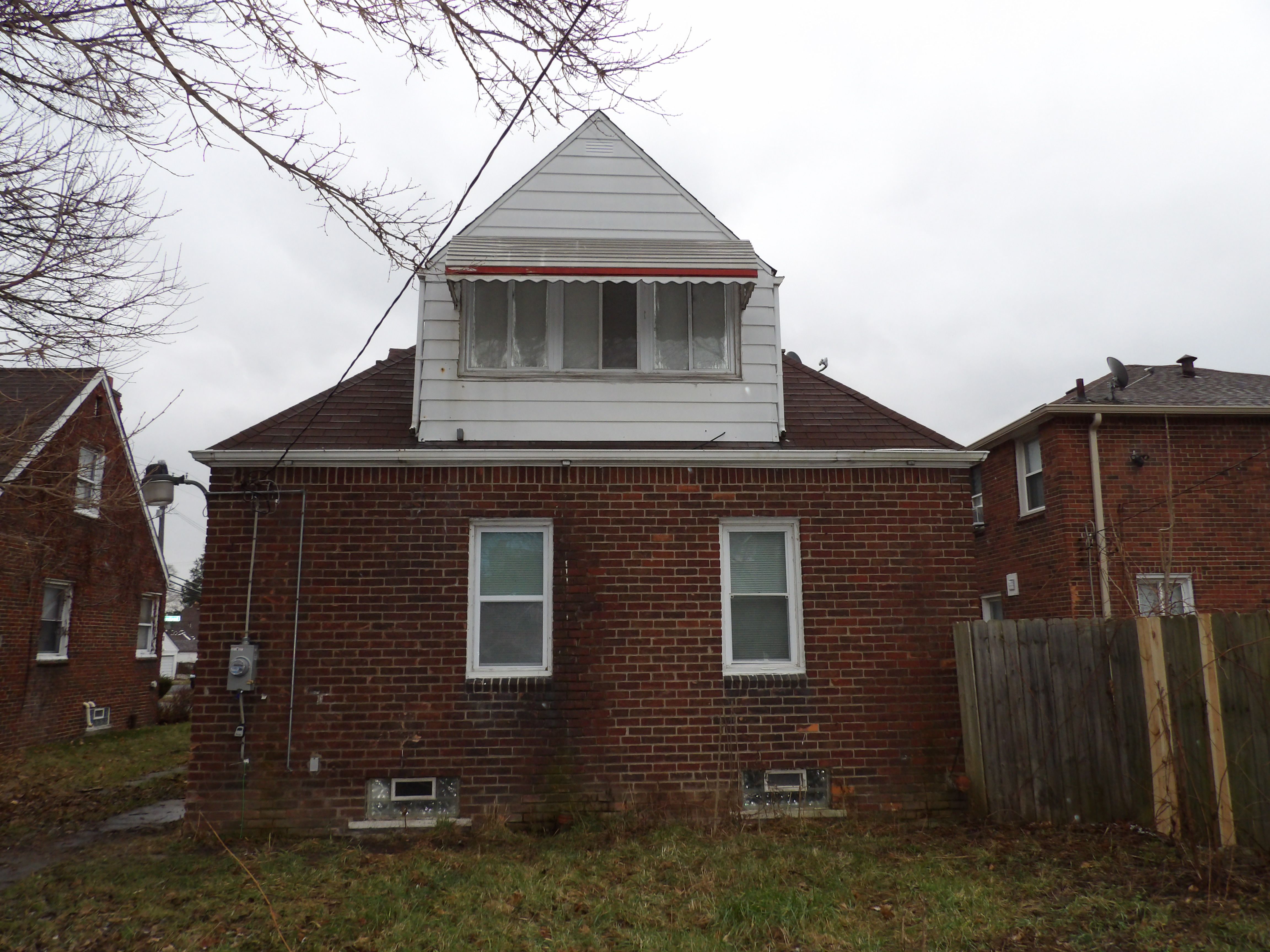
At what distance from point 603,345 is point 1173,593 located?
9.71 meters

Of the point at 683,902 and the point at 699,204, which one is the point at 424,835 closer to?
the point at 683,902

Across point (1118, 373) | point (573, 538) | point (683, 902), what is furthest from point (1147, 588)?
point (683, 902)

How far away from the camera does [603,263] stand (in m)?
8.88

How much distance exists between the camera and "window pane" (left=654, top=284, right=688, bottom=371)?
930 cm

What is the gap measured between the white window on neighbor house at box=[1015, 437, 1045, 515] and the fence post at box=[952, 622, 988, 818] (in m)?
6.75

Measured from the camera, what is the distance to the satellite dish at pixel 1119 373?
564 inches

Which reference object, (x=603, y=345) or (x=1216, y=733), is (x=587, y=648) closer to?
(x=603, y=345)

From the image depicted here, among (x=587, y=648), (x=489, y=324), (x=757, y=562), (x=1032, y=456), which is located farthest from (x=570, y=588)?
(x=1032, y=456)

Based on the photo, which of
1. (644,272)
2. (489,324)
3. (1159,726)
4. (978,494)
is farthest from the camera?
(978,494)

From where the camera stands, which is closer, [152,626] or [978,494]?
[978,494]

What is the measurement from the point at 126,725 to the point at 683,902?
57.1 feet

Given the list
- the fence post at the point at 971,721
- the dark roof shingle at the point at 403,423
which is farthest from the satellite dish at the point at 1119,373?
the fence post at the point at 971,721

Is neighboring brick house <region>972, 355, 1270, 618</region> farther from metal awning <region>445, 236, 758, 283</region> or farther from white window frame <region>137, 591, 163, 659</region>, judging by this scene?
white window frame <region>137, 591, 163, 659</region>

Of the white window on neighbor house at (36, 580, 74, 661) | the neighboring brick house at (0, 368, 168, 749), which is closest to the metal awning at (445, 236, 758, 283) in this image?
the neighboring brick house at (0, 368, 168, 749)
